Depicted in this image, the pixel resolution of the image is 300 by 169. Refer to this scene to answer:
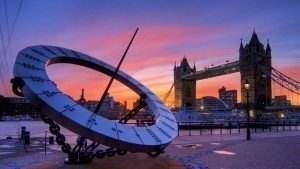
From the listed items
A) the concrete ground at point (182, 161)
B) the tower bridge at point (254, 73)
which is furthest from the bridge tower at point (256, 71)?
the concrete ground at point (182, 161)

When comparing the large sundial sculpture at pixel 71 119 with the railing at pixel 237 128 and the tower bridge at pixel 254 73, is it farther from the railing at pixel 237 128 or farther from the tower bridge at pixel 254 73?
the tower bridge at pixel 254 73

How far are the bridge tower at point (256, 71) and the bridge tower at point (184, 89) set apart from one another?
26832mm

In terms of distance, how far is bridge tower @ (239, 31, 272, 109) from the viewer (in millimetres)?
92287

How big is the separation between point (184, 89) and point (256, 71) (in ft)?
118

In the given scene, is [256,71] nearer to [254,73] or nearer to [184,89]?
[254,73]

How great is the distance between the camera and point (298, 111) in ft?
285

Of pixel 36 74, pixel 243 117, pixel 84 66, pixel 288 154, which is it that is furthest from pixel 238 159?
pixel 243 117

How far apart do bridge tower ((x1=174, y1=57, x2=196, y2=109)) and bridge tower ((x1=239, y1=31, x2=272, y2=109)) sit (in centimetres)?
2683

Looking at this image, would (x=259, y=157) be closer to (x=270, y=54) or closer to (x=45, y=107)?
(x=45, y=107)

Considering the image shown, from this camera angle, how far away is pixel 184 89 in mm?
126938

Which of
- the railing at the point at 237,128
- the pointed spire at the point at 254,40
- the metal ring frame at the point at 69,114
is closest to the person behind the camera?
the metal ring frame at the point at 69,114

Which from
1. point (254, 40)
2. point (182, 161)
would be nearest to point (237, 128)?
point (254, 40)

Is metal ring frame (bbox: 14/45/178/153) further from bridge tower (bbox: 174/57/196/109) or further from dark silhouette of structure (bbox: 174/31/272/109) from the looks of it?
bridge tower (bbox: 174/57/196/109)

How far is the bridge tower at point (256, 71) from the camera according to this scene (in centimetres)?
9229
